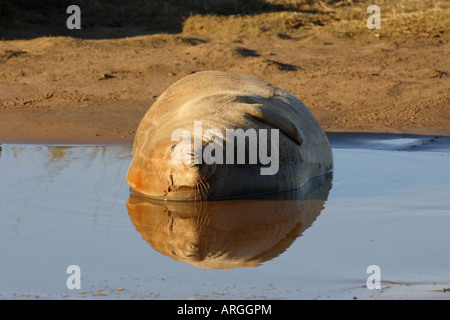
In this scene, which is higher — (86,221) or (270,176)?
(270,176)

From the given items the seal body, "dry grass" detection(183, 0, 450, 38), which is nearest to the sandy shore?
"dry grass" detection(183, 0, 450, 38)

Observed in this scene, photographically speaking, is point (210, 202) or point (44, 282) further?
point (210, 202)

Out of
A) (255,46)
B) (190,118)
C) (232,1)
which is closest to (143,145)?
(190,118)

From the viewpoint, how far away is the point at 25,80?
33.4ft

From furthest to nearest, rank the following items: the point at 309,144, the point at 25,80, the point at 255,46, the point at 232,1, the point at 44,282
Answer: the point at 232,1, the point at 255,46, the point at 25,80, the point at 309,144, the point at 44,282

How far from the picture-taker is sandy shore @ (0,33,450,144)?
340 inches

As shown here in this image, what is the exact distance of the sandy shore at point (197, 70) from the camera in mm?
8633

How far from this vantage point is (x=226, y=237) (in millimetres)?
4828

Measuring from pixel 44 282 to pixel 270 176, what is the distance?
6.86 feet

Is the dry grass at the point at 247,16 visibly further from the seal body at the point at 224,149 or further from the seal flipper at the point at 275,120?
the seal flipper at the point at 275,120

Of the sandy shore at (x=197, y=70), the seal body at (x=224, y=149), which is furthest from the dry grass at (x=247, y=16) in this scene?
the seal body at (x=224, y=149)

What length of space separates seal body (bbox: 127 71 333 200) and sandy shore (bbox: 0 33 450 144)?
217 centimetres

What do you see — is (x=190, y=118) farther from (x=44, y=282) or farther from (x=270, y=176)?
(x=44, y=282)

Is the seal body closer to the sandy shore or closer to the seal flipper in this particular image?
the seal flipper
